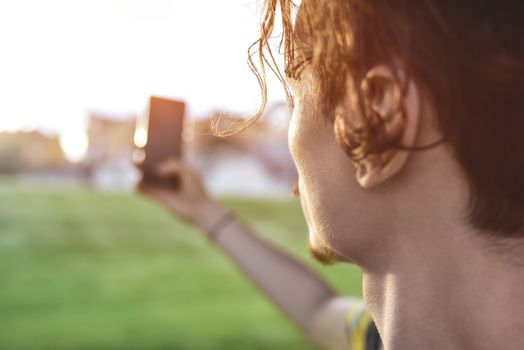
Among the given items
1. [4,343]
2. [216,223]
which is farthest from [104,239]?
[216,223]

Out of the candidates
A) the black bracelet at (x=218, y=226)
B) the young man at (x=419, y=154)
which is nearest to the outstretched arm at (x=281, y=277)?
the black bracelet at (x=218, y=226)

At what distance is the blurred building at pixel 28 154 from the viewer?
6.37 m

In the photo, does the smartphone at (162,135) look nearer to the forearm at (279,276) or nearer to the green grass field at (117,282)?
the forearm at (279,276)

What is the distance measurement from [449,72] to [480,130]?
39 mm

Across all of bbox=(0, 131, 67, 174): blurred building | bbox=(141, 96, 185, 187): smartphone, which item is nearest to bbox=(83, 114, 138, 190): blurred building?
bbox=(0, 131, 67, 174): blurred building

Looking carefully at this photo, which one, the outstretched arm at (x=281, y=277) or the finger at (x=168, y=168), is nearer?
the outstretched arm at (x=281, y=277)

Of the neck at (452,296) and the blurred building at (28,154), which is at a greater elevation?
the neck at (452,296)

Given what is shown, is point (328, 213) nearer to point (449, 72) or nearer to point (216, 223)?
point (449, 72)

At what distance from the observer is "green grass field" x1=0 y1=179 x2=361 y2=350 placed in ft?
9.05

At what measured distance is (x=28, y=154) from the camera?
679 centimetres

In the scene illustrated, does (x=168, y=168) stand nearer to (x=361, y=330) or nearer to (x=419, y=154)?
(x=361, y=330)

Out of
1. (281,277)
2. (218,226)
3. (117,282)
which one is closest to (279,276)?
(281,277)

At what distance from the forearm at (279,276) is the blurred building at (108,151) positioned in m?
4.79

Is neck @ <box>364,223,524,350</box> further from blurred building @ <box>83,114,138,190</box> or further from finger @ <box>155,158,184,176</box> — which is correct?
blurred building @ <box>83,114,138,190</box>
